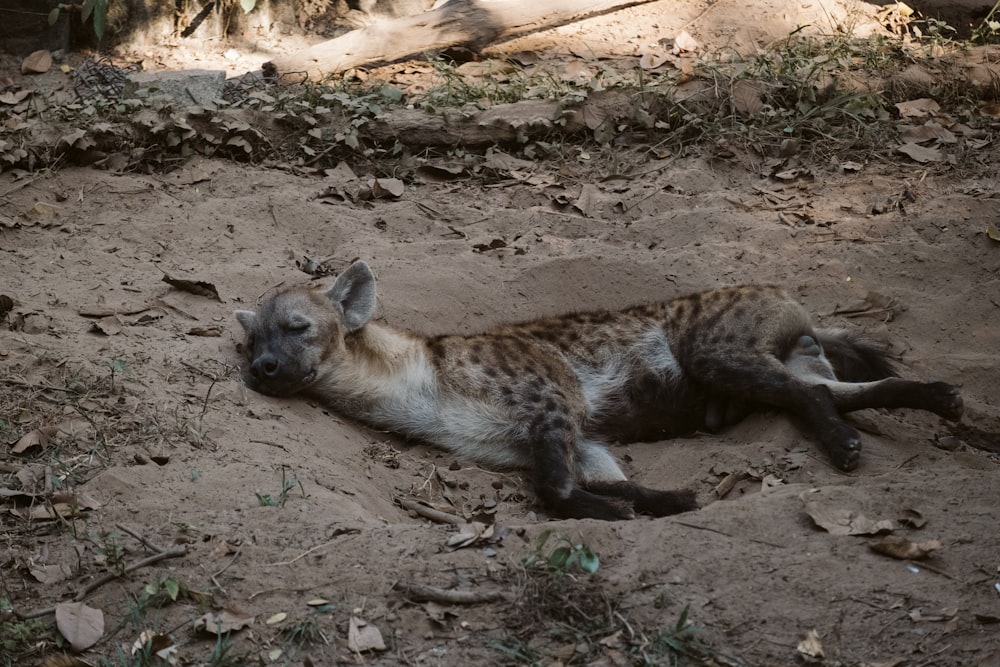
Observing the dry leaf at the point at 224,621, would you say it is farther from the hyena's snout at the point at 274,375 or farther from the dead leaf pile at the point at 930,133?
the dead leaf pile at the point at 930,133

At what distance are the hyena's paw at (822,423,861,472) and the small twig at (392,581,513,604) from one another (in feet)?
6.18

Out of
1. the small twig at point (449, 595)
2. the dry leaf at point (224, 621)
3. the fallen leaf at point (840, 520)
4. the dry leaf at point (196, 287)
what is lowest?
the dry leaf at point (196, 287)

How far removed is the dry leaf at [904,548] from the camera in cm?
304

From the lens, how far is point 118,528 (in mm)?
3221

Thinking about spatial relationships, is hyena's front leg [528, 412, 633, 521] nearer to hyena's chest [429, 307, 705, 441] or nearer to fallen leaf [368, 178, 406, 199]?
hyena's chest [429, 307, 705, 441]

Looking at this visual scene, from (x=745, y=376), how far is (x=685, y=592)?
2019mm

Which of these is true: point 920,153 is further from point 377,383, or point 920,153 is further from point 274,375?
point 274,375

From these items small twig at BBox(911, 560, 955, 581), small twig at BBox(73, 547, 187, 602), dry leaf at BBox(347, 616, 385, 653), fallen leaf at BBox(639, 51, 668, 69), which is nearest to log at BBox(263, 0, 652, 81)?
fallen leaf at BBox(639, 51, 668, 69)

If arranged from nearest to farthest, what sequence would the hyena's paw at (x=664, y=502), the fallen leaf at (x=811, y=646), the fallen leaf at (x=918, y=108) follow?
the fallen leaf at (x=811, y=646) → the hyena's paw at (x=664, y=502) → the fallen leaf at (x=918, y=108)

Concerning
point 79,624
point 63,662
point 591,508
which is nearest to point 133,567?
point 79,624

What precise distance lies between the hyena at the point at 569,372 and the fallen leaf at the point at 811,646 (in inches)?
68.5

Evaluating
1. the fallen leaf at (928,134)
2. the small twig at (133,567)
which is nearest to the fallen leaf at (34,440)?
the small twig at (133,567)

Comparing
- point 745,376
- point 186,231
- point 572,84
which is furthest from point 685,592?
point 572,84

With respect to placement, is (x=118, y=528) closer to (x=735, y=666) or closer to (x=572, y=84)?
(x=735, y=666)
